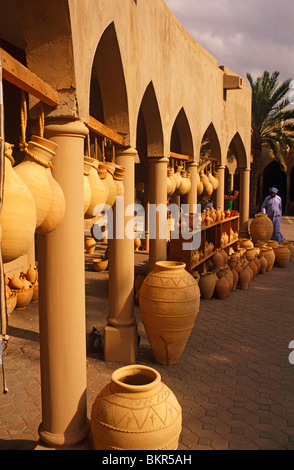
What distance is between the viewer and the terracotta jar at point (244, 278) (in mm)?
9312

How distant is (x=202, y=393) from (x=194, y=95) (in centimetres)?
603

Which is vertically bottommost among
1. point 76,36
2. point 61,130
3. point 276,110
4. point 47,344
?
point 47,344

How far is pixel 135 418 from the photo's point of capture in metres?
2.91

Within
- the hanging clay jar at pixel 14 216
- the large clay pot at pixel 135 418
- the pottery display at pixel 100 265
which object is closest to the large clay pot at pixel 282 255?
the pottery display at pixel 100 265

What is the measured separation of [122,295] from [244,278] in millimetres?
4674

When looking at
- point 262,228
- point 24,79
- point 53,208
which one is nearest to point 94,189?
point 53,208

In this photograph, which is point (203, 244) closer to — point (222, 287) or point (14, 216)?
point (222, 287)

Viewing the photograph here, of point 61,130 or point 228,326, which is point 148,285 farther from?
point 61,130

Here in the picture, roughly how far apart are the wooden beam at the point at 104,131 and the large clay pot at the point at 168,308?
1656 mm

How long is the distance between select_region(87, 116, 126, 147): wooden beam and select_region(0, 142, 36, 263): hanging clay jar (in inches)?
69.3

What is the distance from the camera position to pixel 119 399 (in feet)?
9.95

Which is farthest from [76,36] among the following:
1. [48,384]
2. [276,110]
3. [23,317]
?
[276,110]

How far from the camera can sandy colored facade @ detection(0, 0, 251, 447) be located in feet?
9.64

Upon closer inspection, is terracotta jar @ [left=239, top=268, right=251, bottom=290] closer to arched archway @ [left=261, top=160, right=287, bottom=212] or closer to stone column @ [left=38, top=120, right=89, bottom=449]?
stone column @ [left=38, top=120, right=89, bottom=449]
